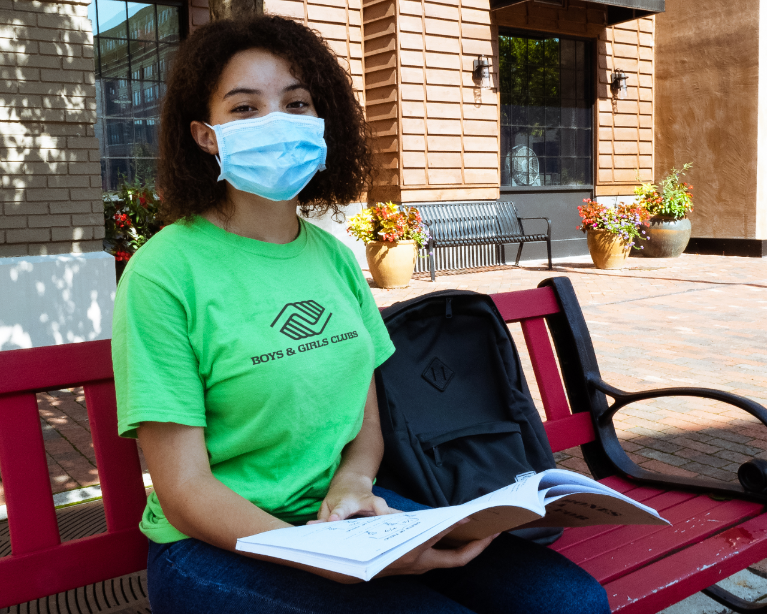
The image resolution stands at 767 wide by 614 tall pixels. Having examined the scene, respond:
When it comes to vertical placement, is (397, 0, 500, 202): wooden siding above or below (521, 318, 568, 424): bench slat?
above

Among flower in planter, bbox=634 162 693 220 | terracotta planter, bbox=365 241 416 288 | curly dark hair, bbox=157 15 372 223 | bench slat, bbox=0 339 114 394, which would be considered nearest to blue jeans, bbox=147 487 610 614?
bench slat, bbox=0 339 114 394

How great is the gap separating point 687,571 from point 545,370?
3.05 feet

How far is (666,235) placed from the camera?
46.6ft

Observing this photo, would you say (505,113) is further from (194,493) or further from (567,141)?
(194,493)

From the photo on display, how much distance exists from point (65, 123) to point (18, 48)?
2.33 ft

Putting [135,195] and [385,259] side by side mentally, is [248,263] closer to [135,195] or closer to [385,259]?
[135,195]

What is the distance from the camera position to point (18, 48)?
6.78 metres

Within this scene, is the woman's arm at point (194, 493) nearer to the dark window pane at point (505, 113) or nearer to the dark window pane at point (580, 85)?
the dark window pane at point (505, 113)

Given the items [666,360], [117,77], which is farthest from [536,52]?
[666,360]

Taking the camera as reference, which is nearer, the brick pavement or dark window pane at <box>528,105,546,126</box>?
the brick pavement

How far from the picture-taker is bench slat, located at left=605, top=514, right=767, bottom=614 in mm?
1772

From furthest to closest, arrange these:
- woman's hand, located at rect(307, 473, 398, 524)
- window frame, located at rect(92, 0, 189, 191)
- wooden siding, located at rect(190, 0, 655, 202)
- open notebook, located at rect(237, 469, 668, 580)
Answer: wooden siding, located at rect(190, 0, 655, 202), window frame, located at rect(92, 0, 189, 191), woman's hand, located at rect(307, 473, 398, 524), open notebook, located at rect(237, 469, 668, 580)

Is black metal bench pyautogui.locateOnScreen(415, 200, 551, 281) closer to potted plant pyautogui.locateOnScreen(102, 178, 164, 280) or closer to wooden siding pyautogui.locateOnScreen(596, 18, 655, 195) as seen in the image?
wooden siding pyautogui.locateOnScreen(596, 18, 655, 195)

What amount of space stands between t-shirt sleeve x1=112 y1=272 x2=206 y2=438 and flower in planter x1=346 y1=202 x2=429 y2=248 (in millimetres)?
9149
